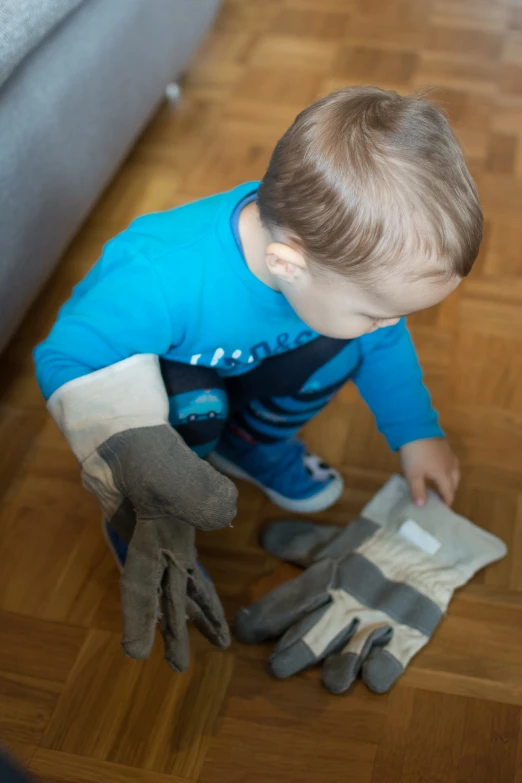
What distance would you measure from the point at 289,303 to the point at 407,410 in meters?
0.22

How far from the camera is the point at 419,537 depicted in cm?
93

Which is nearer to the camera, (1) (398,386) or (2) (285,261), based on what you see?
(2) (285,261)

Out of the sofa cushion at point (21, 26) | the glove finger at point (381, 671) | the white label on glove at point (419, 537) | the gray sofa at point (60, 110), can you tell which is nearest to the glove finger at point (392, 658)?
the glove finger at point (381, 671)

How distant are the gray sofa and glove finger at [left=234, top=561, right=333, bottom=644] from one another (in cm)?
49

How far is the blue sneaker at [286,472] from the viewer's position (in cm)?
97

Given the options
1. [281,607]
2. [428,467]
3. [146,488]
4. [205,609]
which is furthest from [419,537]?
[146,488]

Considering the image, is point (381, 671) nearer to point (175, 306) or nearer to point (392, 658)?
point (392, 658)

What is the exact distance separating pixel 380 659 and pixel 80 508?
407 mm

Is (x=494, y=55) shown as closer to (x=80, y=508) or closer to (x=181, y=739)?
(x=80, y=508)

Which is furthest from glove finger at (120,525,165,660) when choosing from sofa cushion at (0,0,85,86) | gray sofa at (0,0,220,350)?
sofa cushion at (0,0,85,86)

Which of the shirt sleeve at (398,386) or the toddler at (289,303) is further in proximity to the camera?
the shirt sleeve at (398,386)

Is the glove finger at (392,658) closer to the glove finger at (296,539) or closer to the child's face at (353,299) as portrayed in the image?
the glove finger at (296,539)

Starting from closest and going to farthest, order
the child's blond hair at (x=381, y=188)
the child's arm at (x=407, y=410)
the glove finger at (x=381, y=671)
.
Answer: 1. the child's blond hair at (x=381, y=188)
2. the glove finger at (x=381, y=671)
3. the child's arm at (x=407, y=410)

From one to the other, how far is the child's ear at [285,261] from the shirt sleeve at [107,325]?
4.7 inches
